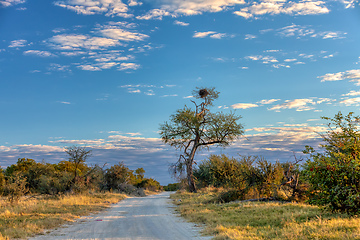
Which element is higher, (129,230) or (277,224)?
(129,230)

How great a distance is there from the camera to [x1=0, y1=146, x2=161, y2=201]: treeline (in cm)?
2152

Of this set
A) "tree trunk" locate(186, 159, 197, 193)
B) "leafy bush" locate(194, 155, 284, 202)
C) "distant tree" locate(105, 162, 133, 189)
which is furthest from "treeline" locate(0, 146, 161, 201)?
"leafy bush" locate(194, 155, 284, 202)

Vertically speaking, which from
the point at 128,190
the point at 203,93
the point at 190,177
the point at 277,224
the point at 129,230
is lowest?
the point at 128,190

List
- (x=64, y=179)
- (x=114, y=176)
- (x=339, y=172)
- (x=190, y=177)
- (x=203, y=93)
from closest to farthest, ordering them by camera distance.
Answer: (x=339, y=172), (x=64, y=179), (x=190, y=177), (x=203, y=93), (x=114, y=176)

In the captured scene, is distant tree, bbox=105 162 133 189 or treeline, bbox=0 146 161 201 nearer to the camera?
treeline, bbox=0 146 161 201

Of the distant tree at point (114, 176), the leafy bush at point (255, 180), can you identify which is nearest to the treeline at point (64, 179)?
the distant tree at point (114, 176)

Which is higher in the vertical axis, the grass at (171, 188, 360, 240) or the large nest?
the large nest

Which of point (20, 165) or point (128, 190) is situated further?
point (20, 165)

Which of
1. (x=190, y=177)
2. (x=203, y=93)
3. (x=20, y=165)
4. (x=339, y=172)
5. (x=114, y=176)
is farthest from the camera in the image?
(x=20, y=165)

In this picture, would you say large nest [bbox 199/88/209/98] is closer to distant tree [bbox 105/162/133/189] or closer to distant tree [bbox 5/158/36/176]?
distant tree [bbox 105/162/133/189]

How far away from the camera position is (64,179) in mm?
27016

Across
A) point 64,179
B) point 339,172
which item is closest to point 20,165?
point 64,179

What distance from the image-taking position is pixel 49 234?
9.70 meters

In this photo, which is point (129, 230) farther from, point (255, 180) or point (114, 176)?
point (114, 176)
